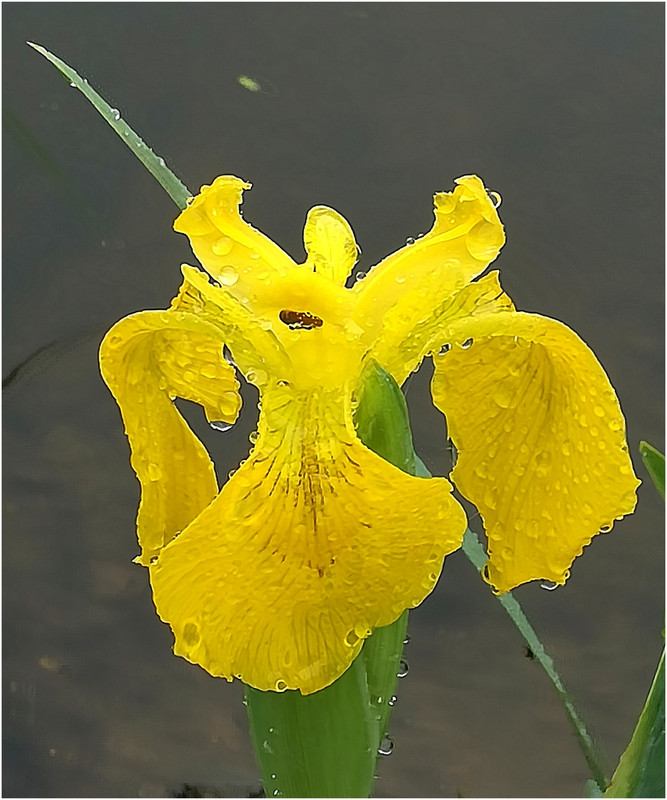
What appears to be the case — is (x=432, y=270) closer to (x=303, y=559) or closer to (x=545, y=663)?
(x=303, y=559)

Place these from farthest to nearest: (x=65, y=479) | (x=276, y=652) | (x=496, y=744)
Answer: (x=65, y=479)
(x=496, y=744)
(x=276, y=652)

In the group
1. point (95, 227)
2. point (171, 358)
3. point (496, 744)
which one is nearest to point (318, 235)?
point (171, 358)

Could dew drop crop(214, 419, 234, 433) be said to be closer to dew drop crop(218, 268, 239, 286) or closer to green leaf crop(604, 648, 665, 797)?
dew drop crop(218, 268, 239, 286)

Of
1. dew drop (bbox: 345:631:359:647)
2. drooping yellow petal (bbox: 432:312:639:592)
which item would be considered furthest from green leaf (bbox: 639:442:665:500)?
dew drop (bbox: 345:631:359:647)

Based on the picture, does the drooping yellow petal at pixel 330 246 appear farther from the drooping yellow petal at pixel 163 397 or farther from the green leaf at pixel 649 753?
the green leaf at pixel 649 753

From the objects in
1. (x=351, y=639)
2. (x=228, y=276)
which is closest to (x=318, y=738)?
(x=351, y=639)

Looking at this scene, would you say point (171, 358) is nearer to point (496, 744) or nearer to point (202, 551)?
point (202, 551)

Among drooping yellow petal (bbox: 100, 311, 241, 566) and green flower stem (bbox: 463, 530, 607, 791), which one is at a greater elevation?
drooping yellow petal (bbox: 100, 311, 241, 566)
